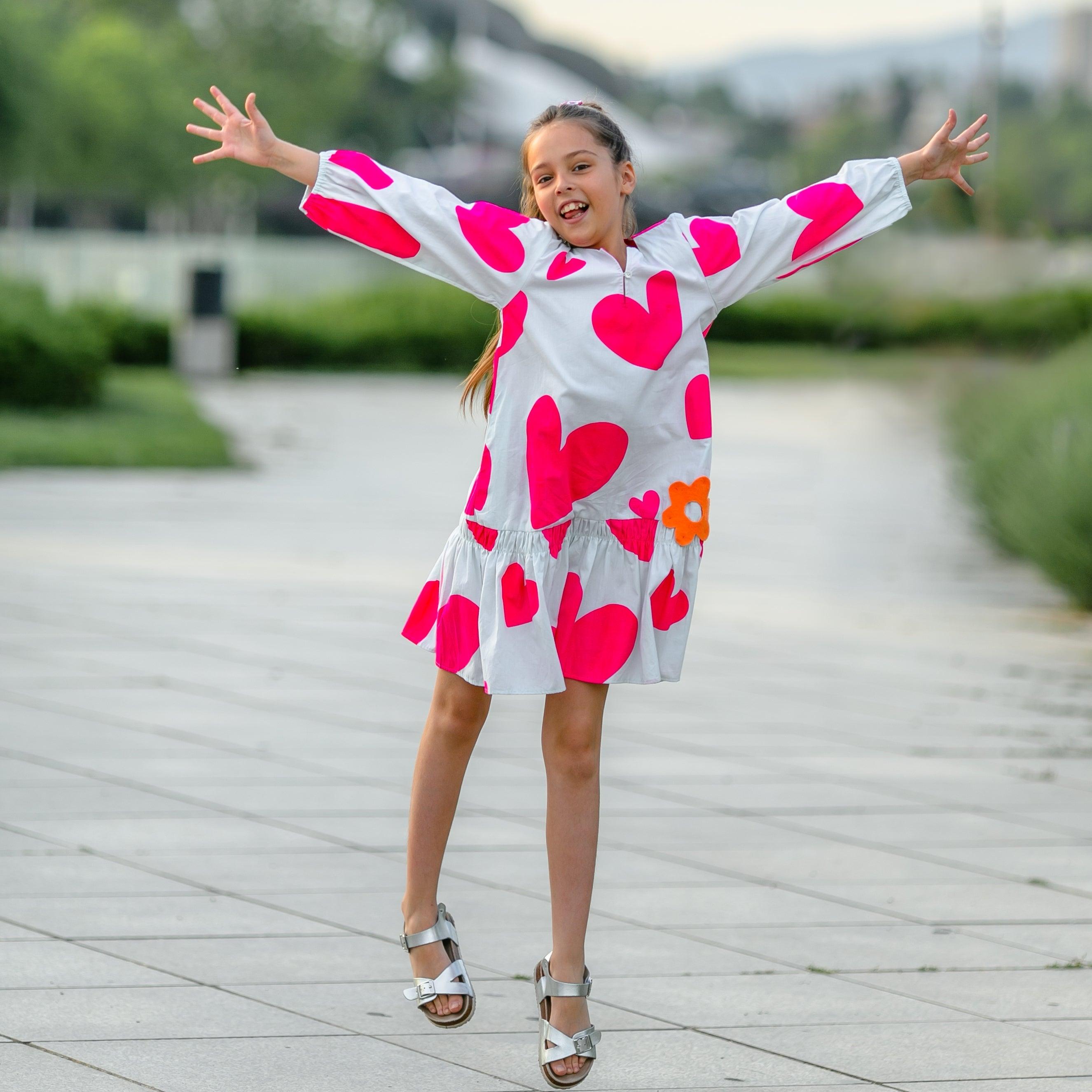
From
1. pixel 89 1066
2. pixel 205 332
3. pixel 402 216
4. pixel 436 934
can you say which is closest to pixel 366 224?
pixel 402 216

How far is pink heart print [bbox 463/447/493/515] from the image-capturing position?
116 inches

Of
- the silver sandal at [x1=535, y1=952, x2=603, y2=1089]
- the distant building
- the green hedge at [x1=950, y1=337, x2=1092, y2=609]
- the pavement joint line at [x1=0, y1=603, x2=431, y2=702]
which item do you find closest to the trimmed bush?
the green hedge at [x1=950, y1=337, x2=1092, y2=609]

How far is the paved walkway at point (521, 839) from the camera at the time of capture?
310 centimetres

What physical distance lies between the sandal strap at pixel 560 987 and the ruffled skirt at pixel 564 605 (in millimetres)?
504

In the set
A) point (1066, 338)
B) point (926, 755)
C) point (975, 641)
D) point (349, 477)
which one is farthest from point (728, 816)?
point (1066, 338)

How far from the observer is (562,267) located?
2.91 meters

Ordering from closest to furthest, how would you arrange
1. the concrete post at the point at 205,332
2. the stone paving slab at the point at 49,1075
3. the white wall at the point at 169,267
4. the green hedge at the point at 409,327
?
the stone paving slab at the point at 49,1075, the concrete post at the point at 205,332, the green hedge at the point at 409,327, the white wall at the point at 169,267

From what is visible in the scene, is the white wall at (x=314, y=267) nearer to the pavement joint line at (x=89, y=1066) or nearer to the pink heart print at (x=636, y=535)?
the pink heart print at (x=636, y=535)

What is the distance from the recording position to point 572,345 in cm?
290

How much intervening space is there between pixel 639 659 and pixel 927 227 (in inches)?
538

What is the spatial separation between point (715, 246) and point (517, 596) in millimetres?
707

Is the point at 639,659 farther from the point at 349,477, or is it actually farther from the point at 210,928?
the point at 349,477

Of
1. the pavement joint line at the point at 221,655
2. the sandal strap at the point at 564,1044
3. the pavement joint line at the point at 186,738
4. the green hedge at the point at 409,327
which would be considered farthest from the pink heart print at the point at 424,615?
the green hedge at the point at 409,327

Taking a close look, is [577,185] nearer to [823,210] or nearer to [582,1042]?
[823,210]
